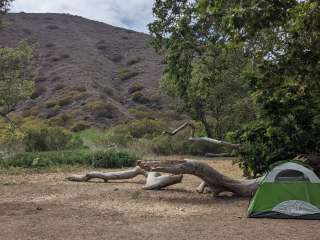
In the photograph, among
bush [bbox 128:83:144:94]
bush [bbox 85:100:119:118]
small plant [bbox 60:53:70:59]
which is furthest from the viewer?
small plant [bbox 60:53:70:59]

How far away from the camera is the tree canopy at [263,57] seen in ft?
25.3

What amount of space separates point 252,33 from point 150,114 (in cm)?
3707

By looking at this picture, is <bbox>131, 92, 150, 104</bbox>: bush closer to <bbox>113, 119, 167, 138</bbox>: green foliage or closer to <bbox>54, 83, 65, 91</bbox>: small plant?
<bbox>54, 83, 65, 91</bbox>: small plant

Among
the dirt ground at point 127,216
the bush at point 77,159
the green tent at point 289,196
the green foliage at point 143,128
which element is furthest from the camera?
the green foliage at point 143,128

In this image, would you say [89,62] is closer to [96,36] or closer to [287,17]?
[96,36]

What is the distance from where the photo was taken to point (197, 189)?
13.7 meters

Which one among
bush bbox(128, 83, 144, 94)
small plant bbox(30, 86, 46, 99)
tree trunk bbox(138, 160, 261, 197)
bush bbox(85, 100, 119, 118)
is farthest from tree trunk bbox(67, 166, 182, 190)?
bush bbox(128, 83, 144, 94)

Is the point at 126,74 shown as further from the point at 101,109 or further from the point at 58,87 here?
the point at 101,109

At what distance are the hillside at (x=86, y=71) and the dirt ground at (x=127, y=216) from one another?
2389cm

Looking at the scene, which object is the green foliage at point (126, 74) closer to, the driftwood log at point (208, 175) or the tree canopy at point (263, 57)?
the tree canopy at point (263, 57)

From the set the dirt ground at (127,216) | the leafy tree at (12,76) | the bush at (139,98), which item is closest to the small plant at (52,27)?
the bush at (139,98)

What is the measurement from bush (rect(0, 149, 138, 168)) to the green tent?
1123 centimetres

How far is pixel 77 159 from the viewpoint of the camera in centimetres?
2092

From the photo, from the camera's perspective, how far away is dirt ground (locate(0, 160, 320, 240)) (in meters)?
8.44
